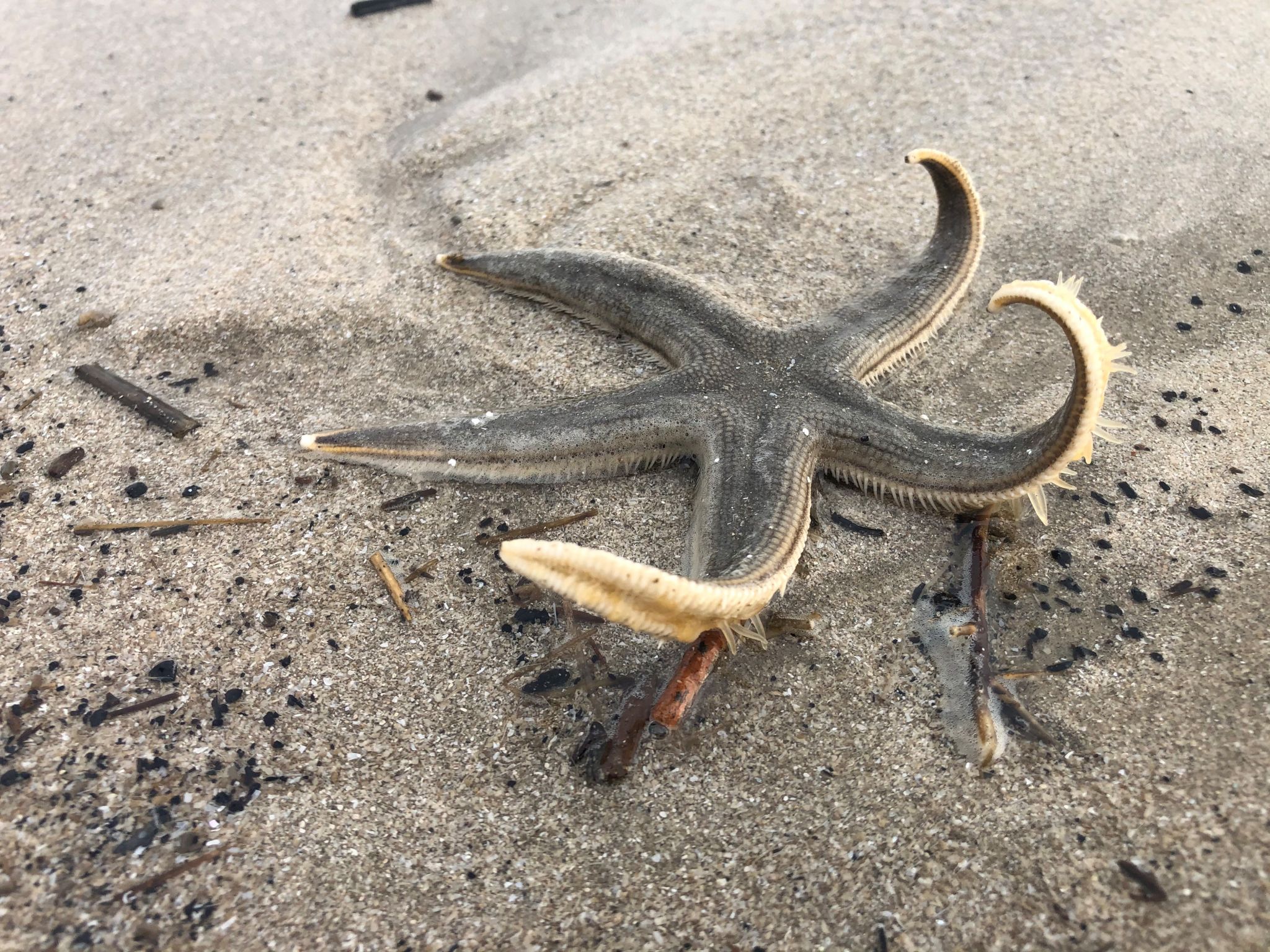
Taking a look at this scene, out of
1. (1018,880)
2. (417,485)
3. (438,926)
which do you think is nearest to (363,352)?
(417,485)

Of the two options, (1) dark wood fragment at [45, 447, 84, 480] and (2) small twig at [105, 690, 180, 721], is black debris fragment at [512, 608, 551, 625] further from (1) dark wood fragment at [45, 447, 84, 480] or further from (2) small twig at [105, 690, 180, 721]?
(1) dark wood fragment at [45, 447, 84, 480]

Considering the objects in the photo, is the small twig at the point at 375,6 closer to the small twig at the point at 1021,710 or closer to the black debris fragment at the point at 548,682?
the black debris fragment at the point at 548,682

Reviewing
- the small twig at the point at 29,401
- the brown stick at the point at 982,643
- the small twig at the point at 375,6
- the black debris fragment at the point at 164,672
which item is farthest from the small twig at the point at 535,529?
the small twig at the point at 375,6

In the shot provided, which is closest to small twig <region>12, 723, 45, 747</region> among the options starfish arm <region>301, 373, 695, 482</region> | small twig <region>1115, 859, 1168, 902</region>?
starfish arm <region>301, 373, 695, 482</region>

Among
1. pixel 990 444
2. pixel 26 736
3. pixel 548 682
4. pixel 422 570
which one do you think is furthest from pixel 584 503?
pixel 26 736

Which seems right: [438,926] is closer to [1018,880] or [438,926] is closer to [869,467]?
[1018,880]
